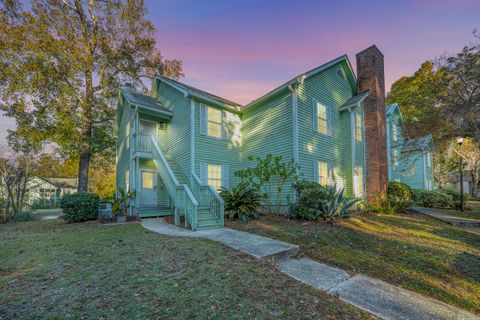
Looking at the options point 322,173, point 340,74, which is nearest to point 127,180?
point 322,173

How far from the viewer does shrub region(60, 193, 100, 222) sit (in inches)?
408

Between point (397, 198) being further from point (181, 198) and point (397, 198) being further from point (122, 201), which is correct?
point (122, 201)

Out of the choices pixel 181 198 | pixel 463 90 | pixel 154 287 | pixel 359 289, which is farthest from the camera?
pixel 463 90

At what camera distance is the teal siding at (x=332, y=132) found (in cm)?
1064

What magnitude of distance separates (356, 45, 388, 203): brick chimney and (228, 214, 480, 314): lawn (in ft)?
12.9

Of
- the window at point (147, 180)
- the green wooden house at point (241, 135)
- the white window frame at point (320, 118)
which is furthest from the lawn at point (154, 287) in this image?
the white window frame at point (320, 118)

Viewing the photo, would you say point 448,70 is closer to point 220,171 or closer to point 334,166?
point 334,166

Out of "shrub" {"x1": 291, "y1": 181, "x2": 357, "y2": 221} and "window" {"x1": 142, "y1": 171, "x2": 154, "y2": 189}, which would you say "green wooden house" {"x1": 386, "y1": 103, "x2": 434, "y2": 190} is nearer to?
"shrub" {"x1": 291, "y1": 181, "x2": 357, "y2": 221}

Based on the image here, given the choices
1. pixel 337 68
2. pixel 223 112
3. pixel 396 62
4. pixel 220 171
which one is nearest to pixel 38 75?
pixel 223 112

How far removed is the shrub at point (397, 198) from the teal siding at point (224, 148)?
26.6 ft

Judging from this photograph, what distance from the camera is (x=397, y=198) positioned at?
11.8 m

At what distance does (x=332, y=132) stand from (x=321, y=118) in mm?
1174

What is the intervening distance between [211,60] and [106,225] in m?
10.5

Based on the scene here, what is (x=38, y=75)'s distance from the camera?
13398 millimetres
